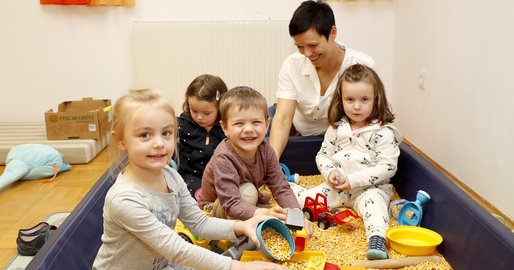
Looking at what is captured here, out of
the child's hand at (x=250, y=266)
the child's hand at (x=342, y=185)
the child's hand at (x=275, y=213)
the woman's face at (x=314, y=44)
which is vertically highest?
the woman's face at (x=314, y=44)

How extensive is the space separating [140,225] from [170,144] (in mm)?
195

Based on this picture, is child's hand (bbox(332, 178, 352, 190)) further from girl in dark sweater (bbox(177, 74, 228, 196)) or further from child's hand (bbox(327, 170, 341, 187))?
girl in dark sweater (bbox(177, 74, 228, 196))

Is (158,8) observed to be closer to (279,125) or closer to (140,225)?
(279,125)

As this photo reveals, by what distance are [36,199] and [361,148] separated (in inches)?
62.3

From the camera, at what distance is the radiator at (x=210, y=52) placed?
306 centimetres

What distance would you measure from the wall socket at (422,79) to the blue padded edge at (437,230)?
1.06 m

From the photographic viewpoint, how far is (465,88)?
2162 millimetres

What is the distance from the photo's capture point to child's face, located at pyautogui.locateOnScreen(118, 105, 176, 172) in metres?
1.00

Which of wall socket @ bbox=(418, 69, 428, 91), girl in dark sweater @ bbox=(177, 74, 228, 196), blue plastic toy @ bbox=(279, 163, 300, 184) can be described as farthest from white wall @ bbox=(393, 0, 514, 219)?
girl in dark sweater @ bbox=(177, 74, 228, 196)

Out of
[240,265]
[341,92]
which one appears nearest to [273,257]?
[240,265]

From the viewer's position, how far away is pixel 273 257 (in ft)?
3.89

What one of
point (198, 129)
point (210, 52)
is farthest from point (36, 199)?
point (210, 52)

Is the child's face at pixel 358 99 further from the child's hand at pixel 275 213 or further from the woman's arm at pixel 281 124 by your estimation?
the child's hand at pixel 275 213

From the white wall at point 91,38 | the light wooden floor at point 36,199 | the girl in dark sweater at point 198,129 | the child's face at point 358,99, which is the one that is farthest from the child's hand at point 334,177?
the white wall at point 91,38
